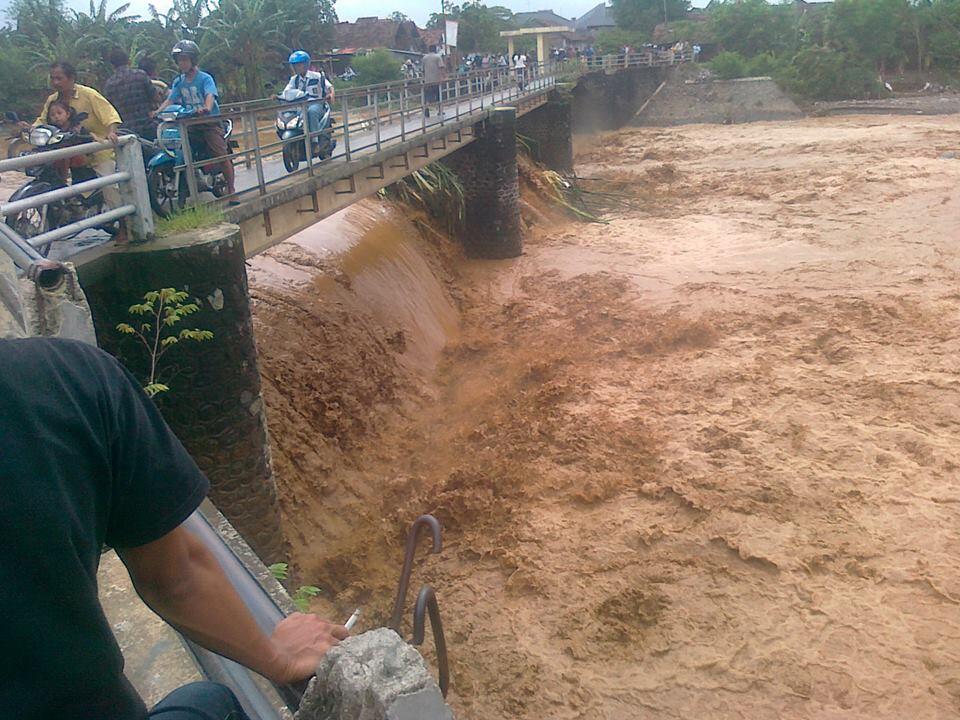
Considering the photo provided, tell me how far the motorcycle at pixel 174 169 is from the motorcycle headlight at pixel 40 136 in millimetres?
816

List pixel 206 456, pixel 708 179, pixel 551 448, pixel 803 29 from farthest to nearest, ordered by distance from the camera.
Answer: pixel 803 29 < pixel 708 179 < pixel 551 448 < pixel 206 456

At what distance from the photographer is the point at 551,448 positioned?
9.80m

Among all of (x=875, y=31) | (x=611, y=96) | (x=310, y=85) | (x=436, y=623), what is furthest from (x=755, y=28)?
(x=436, y=623)

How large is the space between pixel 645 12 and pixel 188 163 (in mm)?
61578

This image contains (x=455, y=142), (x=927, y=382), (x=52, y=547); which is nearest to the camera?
(x=52, y=547)

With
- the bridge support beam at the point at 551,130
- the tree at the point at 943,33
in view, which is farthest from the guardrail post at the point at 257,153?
the tree at the point at 943,33

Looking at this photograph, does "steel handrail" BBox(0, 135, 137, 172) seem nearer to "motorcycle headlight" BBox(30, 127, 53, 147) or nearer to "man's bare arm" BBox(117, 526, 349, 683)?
"motorcycle headlight" BBox(30, 127, 53, 147)

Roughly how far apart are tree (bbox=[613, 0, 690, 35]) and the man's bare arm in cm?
6478

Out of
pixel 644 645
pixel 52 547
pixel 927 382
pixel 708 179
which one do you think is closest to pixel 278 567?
pixel 644 645

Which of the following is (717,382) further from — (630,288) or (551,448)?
(630,288)

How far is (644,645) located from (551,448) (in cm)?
341

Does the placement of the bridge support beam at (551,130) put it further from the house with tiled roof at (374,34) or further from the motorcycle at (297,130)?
the house with tiled roof at (374,34)

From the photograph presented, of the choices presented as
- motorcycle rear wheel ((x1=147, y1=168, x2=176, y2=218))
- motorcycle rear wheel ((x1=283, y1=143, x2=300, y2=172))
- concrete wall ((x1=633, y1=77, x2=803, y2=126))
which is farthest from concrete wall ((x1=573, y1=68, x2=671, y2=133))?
motorcycle rear wheel ((x1=147, y1=168, x2=176, y2=218))

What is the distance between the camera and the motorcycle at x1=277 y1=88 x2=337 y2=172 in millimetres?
9109
